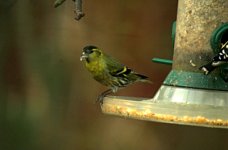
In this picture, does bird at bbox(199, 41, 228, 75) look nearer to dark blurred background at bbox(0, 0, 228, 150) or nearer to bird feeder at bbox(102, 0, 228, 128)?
bird feeder at bbox(102, 0, 228, 128)

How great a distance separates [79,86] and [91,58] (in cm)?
164

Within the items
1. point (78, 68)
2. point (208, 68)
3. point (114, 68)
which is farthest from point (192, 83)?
point (78, 68)

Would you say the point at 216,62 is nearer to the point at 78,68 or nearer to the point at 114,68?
the point at 114,68

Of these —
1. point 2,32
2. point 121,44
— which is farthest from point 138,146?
point 2,32

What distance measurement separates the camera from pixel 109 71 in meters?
8.32

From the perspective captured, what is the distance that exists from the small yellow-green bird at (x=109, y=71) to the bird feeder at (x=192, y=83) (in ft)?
2.82

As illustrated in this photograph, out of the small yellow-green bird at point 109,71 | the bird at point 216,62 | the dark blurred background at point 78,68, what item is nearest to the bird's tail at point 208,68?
the bird at point 216,62

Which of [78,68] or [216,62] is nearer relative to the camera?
[216,62]

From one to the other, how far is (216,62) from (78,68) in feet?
11.1

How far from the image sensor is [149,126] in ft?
32.9

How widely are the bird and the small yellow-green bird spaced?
1442 millimetres

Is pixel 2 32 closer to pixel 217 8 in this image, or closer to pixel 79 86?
pixel 79 86

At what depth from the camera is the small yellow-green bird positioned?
324 inches

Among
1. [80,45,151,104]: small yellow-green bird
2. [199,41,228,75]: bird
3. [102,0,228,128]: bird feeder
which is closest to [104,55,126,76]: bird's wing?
[80,45,151,104]: small yellow-green bird
